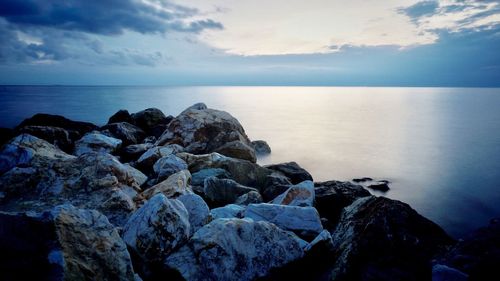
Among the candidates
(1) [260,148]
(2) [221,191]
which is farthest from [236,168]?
(1) [260,148]

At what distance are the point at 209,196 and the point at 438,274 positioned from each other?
4777mm

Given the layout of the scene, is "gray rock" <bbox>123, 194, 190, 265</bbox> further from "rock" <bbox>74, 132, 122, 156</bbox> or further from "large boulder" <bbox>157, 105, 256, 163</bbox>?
"rock" <bbox>74, 132, 122, 156</bbox>

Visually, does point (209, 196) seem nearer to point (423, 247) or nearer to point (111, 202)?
point (111, 202)

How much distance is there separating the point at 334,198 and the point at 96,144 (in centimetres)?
897

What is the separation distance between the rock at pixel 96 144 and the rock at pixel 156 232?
858cm

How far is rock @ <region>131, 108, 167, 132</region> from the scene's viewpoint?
19094 millimetres

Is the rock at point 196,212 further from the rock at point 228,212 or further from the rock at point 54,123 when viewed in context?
the rock at point 54,123

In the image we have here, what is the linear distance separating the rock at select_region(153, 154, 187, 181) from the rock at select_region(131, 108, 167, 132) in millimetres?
10524

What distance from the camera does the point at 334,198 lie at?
25.6 ft

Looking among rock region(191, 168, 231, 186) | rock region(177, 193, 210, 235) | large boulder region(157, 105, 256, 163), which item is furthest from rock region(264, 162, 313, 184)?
rock region(177, 193, 210, 235)

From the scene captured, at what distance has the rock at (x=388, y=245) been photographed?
3.95 meters

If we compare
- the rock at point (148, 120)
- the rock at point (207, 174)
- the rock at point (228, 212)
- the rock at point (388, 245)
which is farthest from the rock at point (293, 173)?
the rock at point (148, 120)

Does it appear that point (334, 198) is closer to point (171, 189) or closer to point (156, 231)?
point (171, 189)

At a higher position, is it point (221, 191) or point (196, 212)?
point (196, 212)
